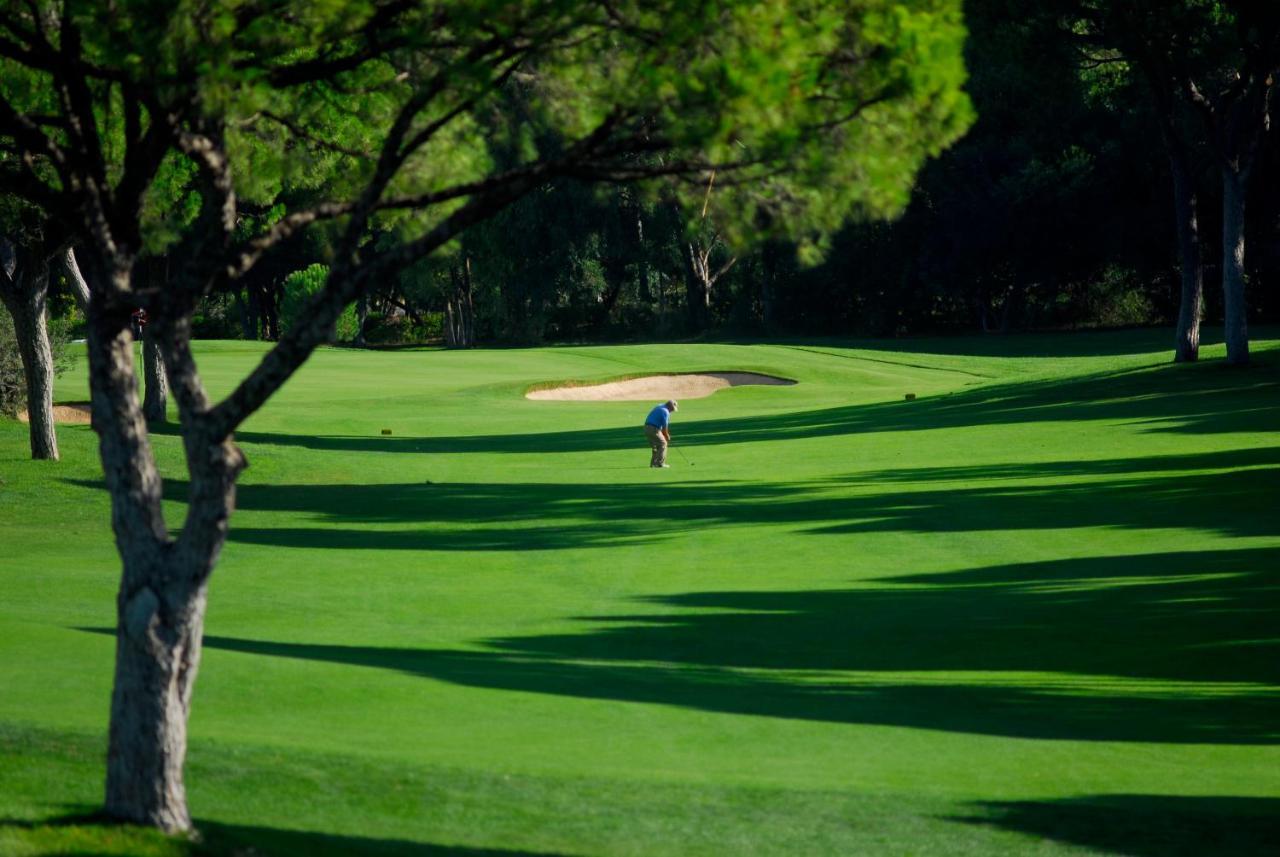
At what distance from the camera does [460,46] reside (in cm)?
984

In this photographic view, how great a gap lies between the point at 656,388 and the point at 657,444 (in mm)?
25407

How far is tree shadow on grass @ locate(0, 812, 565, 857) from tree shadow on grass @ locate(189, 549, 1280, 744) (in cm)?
491

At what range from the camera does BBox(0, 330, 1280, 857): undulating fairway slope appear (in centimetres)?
1117

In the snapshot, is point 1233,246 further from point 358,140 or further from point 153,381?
point 358,140

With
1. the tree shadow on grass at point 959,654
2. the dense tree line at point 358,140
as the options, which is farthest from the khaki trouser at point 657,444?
the dense tree line at point 358,140

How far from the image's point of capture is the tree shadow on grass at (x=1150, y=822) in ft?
35.6

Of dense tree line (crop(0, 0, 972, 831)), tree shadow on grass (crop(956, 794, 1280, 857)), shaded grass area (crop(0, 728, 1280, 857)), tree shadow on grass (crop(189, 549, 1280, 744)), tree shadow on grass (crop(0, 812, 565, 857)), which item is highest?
dense tree line (crop(0, 0, 972, 831))

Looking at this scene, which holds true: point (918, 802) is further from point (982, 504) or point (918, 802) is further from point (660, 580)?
point (982, 504)

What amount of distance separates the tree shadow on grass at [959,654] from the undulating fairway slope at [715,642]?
7cm

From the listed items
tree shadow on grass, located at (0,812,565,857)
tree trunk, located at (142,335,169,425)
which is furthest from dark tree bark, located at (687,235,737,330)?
tree shadow on grass, located at (0,812,565,857)

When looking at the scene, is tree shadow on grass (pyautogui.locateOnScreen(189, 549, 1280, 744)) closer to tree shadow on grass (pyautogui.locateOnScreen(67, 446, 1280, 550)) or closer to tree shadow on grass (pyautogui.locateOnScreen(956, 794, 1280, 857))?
tree shadow on grass (pyautogui.locateOnScreen(956, 794, 1280, 857))

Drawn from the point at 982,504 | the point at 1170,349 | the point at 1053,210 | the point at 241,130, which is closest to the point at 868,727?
the point at 241,130

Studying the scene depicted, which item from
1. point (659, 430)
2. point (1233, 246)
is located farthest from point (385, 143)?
point (1233, 246)

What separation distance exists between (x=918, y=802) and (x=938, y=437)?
27.9 m
